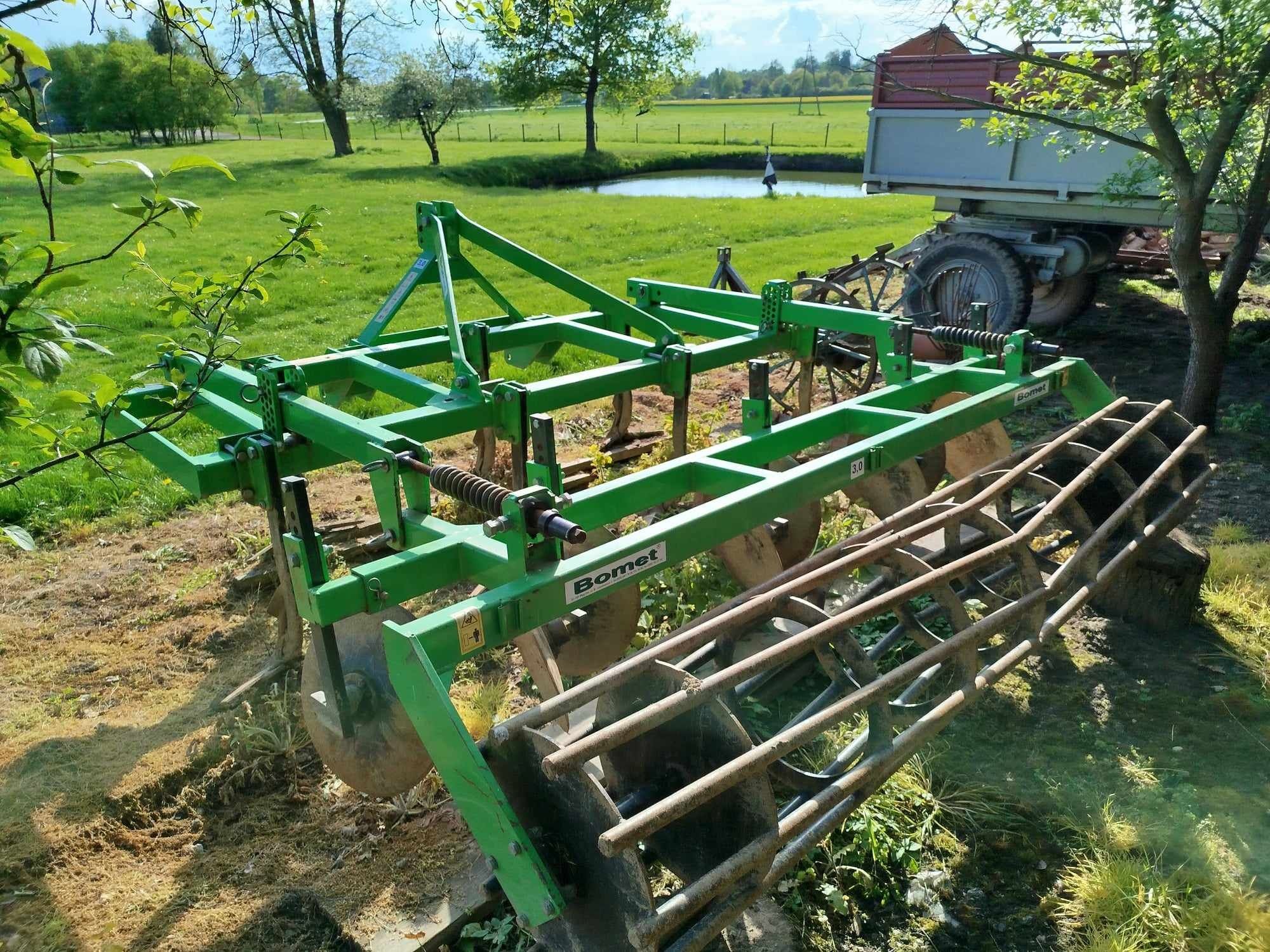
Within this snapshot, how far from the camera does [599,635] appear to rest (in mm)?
3801

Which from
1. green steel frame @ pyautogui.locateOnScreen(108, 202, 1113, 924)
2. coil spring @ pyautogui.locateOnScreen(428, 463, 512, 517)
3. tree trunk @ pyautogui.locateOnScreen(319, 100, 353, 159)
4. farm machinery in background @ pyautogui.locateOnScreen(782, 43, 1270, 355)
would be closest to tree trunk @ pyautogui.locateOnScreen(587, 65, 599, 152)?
tree trunk @ pyautogui.locateOnScreen(319, 100, 353, 159)

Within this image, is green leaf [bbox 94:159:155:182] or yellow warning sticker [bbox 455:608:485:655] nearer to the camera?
green leaf [bbox 94:159:155:182]

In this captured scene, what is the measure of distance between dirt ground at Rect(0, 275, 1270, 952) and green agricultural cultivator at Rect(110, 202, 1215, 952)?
1.28ft

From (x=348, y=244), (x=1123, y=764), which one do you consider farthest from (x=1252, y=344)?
(x=348, y=244)

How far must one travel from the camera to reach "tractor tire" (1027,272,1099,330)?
876 cm

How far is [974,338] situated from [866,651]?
1890mm

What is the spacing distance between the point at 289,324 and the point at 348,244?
5.14 metres

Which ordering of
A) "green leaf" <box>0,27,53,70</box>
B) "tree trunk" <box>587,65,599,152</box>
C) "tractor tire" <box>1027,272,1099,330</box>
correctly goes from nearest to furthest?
1. "green leaf" <box>0,27,53,70</box>
2. "tractor tire" <box>1027,272,1099,330</box>
3. "tree trunk" <box>587,65,599,152</box>

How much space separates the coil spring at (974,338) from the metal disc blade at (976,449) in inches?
12.4

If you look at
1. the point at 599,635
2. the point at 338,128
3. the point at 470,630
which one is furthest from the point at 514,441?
the point at 338,128

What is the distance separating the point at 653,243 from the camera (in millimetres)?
15531

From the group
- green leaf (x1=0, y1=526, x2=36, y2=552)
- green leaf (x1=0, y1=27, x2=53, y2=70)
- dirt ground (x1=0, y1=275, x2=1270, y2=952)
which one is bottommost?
dirt ground (x1=0, y1=275, x2=1270, y2=952)

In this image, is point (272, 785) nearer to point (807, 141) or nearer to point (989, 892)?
point (989, 892)

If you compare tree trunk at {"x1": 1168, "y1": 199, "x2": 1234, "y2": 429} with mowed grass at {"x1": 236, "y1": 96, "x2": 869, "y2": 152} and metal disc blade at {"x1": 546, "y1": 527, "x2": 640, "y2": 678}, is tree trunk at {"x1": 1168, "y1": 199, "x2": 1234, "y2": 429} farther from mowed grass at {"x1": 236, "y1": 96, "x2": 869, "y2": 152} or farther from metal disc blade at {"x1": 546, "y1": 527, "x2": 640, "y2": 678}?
mowed grass at {"x1": 236, "y1": 96, "x2": 869, "y2": 152}
